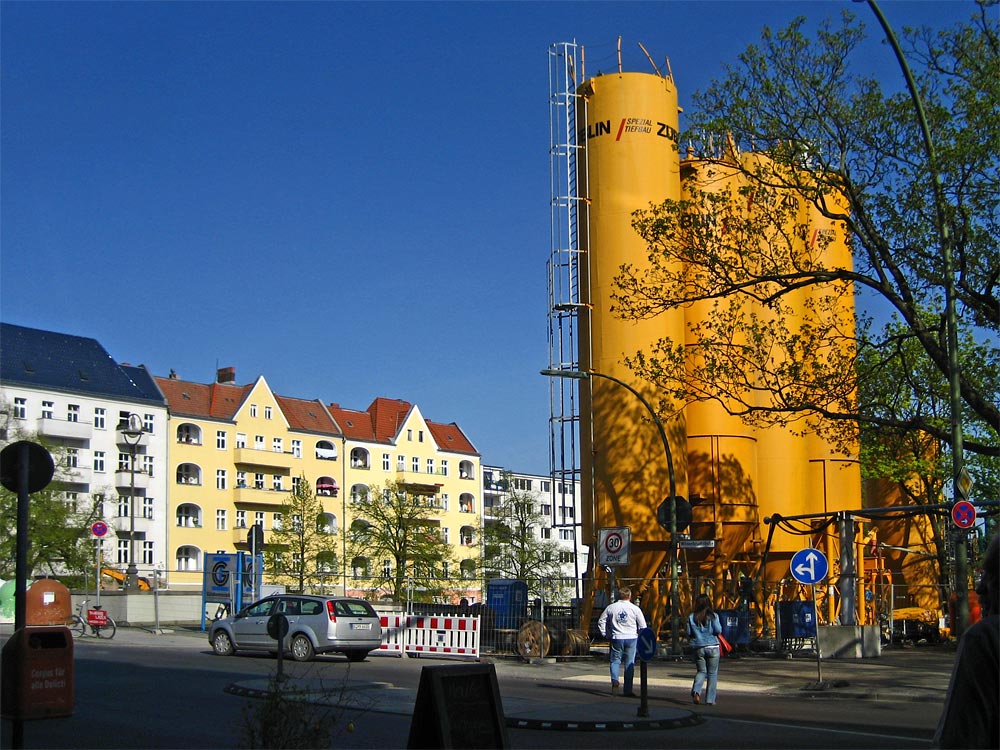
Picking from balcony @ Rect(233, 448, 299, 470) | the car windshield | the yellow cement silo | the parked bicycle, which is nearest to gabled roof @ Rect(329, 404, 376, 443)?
balcony @ Rect(233, 448, 299, 470)

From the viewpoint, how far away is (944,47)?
22.0 metres

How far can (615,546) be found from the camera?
27.5m

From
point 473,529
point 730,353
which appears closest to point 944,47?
point 730,353

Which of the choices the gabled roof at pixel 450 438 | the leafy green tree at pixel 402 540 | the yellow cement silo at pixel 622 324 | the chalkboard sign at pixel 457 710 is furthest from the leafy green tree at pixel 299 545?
the chalkboard sign at pixel 457 710

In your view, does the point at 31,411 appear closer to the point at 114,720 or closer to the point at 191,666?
the point at 191,666

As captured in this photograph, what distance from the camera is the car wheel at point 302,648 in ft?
87.1

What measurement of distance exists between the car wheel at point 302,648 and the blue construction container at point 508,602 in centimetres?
601

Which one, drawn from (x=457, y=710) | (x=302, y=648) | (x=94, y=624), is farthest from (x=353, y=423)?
(x=457, y=710)

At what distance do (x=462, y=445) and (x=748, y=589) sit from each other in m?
75.4

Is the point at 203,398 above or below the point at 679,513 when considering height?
above

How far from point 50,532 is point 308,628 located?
38.3 m

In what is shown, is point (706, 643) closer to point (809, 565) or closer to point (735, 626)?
point (809, 565)

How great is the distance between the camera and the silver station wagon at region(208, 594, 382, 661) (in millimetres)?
26594

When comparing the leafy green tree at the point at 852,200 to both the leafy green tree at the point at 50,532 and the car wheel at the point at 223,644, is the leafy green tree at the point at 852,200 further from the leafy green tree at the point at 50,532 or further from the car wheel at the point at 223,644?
the leafy green tree at the point at 50,532
